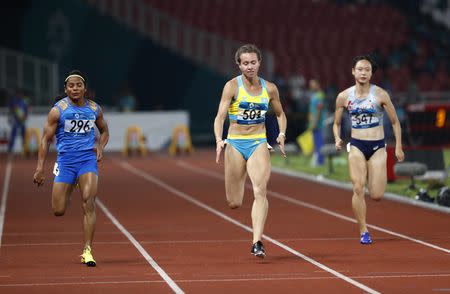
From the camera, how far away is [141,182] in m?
26.5

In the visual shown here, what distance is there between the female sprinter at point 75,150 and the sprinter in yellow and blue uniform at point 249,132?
4.42ft

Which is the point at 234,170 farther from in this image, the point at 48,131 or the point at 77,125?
the point at 48,131

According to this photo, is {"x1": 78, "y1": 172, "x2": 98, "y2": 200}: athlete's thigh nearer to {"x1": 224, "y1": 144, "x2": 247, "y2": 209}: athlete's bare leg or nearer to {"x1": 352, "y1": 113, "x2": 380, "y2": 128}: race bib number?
{"x1": 224, "y1": 144, "x2": 247, "y2": 209}: athlete's bare leg

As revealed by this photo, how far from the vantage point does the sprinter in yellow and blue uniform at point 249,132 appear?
13219 mm

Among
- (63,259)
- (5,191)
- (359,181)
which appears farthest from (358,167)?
(5,191)

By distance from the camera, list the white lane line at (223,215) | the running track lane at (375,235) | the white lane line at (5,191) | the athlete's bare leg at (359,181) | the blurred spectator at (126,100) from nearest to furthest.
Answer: the white lane line at (223,215)
the running track lane at (375,235)
the athlete's bare leg at (359,181)
the white lane line at (5,191)
the blurred spectator at (126,100)

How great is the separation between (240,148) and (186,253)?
1380 mm

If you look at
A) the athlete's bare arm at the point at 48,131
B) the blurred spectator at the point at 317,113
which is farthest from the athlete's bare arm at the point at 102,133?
the blurred spectator at the point at 317,113

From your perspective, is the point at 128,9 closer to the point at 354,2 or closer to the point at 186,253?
the point at 354,2

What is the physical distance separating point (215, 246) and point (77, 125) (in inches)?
105

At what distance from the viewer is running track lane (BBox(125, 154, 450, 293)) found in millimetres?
11695

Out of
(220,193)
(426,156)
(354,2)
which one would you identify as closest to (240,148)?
(220,193)

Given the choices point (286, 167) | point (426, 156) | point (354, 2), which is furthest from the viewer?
point (354, 2)

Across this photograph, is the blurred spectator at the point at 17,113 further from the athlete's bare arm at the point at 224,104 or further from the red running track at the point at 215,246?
the athlete's bare arm at the point at 224,104
